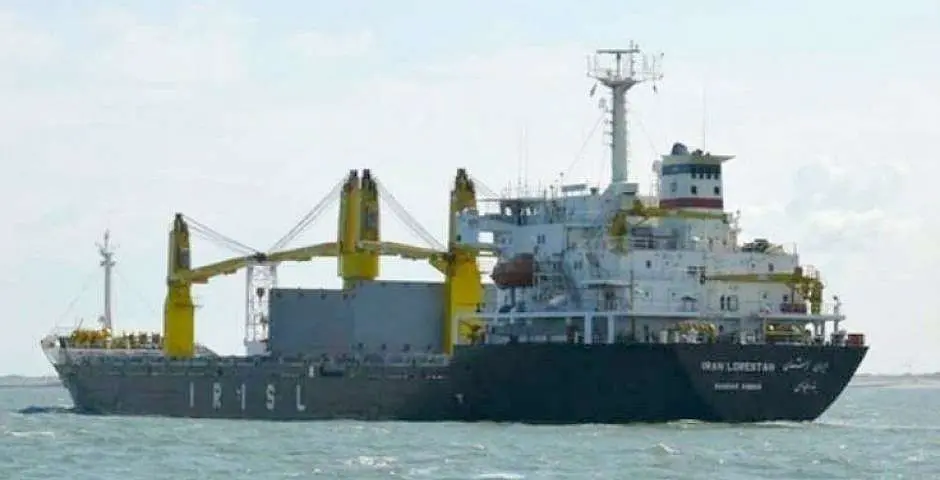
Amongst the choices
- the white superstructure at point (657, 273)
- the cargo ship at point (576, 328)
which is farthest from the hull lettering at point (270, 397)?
the white superstructure at point (657, 273)

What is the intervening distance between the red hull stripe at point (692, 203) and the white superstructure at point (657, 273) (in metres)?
0.03

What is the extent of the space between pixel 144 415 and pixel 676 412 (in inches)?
934

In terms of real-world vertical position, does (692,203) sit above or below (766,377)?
above

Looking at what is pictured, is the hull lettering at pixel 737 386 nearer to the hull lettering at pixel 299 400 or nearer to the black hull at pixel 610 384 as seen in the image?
A: the black hull at pixel 610 384

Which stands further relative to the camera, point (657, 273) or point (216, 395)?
point (216, 395)

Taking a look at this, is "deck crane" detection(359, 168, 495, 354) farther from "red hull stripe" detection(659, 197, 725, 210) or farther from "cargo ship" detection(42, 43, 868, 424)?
"red hull stripe" detection(659, 197, 725, 210)

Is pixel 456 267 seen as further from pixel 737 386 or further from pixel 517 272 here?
pixel 737 386

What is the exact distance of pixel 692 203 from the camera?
216 feet

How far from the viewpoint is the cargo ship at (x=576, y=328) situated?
62.1 metres

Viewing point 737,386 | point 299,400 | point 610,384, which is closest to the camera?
point 737,386

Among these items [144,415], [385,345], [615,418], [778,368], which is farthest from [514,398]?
[144,415]

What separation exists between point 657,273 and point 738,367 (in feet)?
13.6

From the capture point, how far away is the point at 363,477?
48.0 metres

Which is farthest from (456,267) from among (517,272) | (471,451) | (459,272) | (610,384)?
(471,451)
